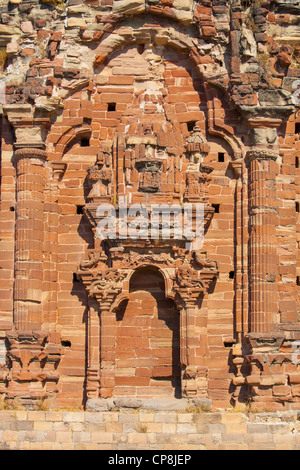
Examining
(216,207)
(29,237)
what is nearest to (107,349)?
(29,237)

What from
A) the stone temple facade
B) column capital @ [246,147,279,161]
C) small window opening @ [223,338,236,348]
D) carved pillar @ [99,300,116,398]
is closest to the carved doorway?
the stone temple facade

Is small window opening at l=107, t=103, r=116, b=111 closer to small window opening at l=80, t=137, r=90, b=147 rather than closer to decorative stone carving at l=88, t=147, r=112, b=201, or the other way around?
small window opening at l=80, t=137, r=90, b=147

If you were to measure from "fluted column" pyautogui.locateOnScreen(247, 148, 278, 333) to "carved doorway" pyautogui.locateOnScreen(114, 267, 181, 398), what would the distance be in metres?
2.02

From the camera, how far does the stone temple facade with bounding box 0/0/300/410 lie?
94.9 ft

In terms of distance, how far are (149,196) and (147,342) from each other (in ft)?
11.2

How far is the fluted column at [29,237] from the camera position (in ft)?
95.0

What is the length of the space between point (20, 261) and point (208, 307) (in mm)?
4512

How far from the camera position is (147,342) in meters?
29.5

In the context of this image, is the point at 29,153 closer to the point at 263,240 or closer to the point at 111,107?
the point at 111,107

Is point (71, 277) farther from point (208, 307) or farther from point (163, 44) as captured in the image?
point (163, 44)

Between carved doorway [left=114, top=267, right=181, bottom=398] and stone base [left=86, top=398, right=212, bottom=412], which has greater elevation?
carved doorway [left=114, top=267, right=181, bottom=398]

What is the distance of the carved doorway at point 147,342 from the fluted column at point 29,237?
206 centimetres

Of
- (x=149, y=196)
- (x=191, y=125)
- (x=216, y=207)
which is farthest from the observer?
(x=191, y=125)
